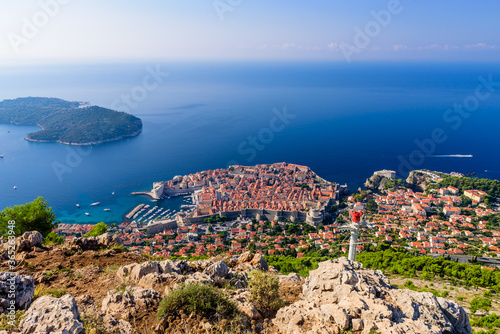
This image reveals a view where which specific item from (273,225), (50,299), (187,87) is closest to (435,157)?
(273,225)

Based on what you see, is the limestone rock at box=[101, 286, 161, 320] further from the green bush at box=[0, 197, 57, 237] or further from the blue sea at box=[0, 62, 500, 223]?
the blue sea at box=[0, 62, 500, 223]

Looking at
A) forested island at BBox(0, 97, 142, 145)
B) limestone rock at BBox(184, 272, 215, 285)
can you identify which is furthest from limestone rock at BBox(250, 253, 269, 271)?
forested island at BBox(0, 97, 142, 145)

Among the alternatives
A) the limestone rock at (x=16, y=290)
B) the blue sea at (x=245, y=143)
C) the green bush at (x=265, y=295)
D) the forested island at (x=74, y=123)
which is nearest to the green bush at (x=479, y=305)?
the green bush at (x=265, y=295)

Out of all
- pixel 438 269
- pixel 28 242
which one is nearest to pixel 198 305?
pixel 28 242

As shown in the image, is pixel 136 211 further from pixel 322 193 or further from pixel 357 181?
pixel 357 181

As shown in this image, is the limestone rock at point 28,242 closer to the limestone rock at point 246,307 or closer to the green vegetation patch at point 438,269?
the limestone rock at point 246,307
